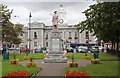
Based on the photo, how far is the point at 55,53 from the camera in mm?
40375

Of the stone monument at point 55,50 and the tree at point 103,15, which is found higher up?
the tree at point 103,15

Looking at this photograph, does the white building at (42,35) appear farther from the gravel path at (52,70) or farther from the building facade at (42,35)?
the gravel path at (52,70)

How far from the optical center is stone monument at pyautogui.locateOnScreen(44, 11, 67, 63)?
127 feet

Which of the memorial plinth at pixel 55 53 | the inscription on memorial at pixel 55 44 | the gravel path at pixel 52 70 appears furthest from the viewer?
the inscription on memorial at pixel 55 44

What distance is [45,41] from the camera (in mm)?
115688

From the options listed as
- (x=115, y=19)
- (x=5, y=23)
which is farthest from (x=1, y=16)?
(x=115, y=19)

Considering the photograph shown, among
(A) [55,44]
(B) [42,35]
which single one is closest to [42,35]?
(B) [42,35]

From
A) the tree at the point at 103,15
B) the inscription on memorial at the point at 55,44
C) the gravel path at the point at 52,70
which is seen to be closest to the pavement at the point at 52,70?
the gravel path at the point at 52,70

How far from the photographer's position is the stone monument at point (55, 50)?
127ft

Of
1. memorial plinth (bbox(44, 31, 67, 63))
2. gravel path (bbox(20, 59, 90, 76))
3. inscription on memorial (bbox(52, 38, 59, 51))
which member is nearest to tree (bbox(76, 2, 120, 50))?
gravel path (bbox(20, 59, 90, 76))

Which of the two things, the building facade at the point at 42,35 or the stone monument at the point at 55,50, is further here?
the building facade at the point at 42,35

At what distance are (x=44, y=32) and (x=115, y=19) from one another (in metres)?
90.3

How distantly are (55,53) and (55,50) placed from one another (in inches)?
43.9

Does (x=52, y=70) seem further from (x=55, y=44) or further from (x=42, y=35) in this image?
(x=42, y=35)
